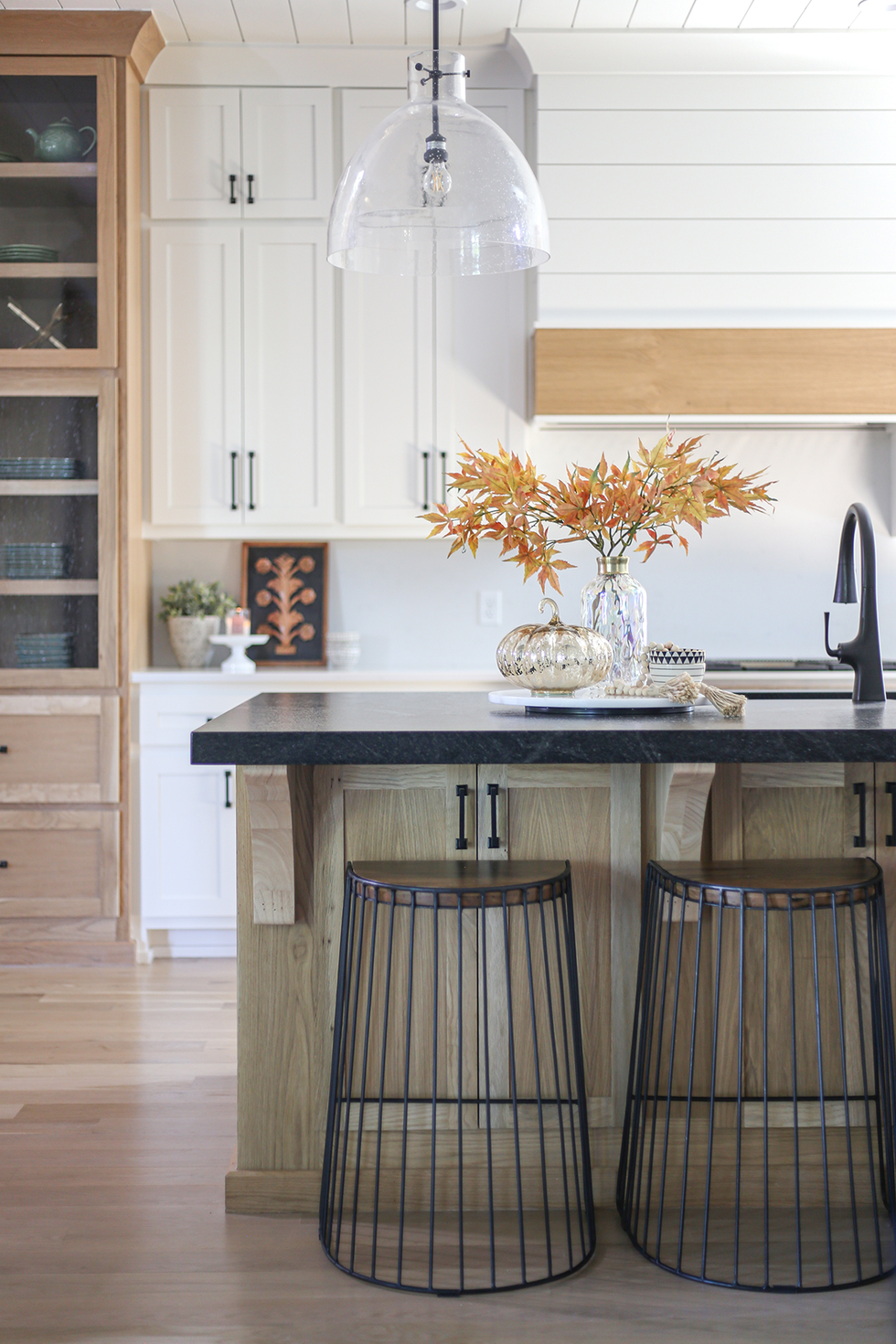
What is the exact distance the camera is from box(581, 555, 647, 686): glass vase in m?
2.03

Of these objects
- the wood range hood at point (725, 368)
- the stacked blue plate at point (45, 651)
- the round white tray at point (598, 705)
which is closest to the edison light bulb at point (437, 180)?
the round white tray at point (598, 705)

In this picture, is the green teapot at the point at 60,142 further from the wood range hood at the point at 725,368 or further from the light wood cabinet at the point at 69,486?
the wood range hood at the point at 725,368

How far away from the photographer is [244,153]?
3.51 meters

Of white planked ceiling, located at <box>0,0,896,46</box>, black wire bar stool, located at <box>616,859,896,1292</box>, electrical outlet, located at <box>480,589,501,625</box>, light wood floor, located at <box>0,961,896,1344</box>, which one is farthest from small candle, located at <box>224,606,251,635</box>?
black wire bar stool, located at <box>616,859,896,1292</box>

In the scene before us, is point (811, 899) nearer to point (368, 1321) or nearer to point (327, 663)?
point (368, 1321)

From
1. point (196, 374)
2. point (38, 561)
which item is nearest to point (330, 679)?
point (38, 561)

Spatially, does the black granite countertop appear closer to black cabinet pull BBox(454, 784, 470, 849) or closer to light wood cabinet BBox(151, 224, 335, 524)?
black cabinet pull BBox(454, 784, 470, 849)

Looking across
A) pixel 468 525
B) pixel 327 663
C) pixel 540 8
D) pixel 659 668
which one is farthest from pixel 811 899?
pixel 540 8

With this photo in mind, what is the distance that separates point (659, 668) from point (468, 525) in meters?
0.53

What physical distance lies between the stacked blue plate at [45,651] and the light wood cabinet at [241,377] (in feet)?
1.65

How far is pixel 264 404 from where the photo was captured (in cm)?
354

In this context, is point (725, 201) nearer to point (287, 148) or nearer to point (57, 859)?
point (287, 148)

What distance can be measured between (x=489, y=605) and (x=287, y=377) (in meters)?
1.04

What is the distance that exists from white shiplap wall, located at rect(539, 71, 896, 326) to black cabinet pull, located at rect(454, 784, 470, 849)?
2.10m
